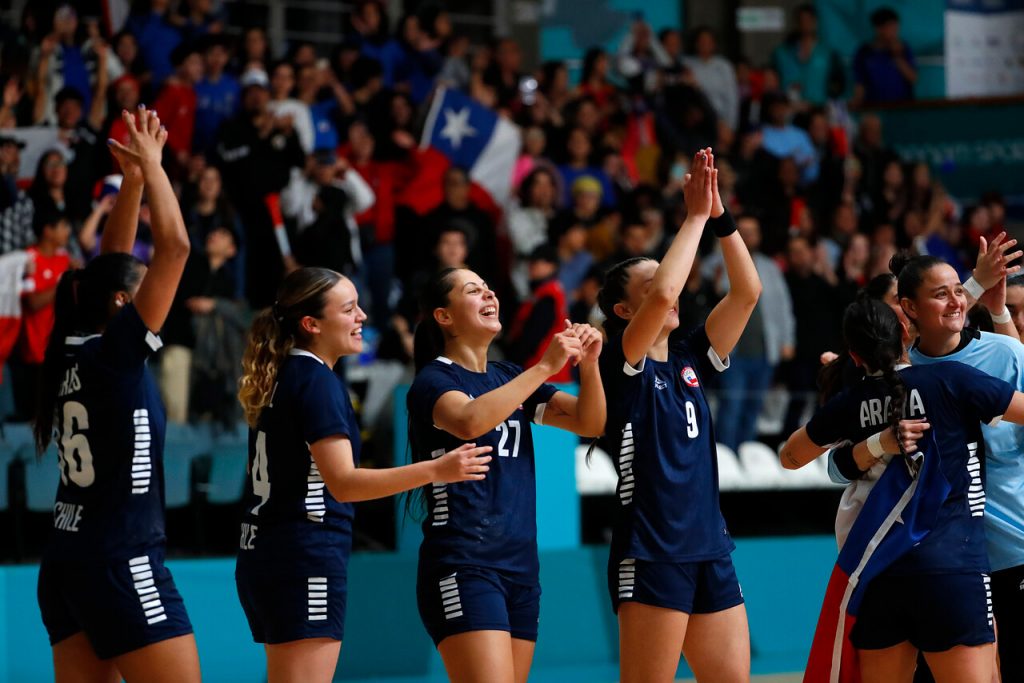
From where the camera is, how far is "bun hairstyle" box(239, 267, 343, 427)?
178 inches

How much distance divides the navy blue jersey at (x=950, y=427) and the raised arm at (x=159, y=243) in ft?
6.93

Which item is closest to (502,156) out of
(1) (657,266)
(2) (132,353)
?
(1) (657,266)

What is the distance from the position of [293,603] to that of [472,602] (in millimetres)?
542

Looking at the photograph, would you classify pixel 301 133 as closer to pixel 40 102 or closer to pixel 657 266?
pixel 40 102

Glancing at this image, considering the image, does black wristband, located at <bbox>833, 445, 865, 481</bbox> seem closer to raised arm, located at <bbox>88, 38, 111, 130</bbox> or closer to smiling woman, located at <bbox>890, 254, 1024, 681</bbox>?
smiling woman, located at <bbox>890, 254, 1024, 681</bbox>

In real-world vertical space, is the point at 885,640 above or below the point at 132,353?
below

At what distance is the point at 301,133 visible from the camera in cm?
1105

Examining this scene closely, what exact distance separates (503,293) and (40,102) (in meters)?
3.56

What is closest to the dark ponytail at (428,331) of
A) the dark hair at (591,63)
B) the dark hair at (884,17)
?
the dark hair at (591,63)

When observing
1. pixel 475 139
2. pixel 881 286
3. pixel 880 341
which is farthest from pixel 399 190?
pixel 880 341

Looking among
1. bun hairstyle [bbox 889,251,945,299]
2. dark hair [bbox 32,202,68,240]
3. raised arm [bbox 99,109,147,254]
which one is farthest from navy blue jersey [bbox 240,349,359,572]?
dark hair [bbox 32,202,68,240]

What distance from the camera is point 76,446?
4410 mm

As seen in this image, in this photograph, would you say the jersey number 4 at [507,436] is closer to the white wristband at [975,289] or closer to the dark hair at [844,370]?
the dark hair at [844,370]

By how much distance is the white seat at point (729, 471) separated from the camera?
8938 millimetres
